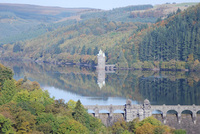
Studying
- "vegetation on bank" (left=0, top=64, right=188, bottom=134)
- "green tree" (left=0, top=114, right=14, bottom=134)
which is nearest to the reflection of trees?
"vegetation on bank" (left=0, top=64, right=188, bottom=134)

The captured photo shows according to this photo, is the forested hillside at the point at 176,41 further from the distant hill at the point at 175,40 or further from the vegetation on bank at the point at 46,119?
the vegetation on bank at the point at 46,119

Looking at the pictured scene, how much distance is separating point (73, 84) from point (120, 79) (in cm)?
1420

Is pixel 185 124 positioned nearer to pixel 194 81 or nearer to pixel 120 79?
pixel 194 81

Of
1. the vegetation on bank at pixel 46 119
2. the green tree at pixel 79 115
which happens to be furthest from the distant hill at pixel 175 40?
the green tree at pixel 79 115

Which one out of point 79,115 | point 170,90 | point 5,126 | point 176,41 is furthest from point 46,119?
point 176,41

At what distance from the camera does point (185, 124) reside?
58031 millimetres

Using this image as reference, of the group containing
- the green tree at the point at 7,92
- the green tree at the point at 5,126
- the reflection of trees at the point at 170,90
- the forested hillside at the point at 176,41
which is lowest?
the green tree at the point at 5,126

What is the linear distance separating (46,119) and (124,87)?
170 ft

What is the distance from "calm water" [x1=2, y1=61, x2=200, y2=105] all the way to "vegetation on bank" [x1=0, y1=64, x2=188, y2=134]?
21341mm

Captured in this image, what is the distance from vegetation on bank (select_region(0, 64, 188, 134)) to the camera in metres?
43.8

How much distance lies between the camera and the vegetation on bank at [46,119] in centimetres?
4375

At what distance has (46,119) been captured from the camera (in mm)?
46156

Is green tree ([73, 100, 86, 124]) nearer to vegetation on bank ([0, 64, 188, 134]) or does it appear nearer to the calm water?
vegetation on bank ([0, 64, 188, 134])

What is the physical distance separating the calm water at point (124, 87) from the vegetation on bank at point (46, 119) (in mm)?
21341
